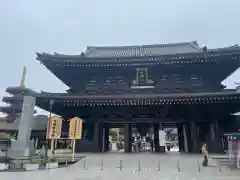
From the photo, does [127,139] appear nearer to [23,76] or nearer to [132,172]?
[132,172]

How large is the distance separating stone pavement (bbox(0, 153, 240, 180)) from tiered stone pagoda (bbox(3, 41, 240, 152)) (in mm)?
4361

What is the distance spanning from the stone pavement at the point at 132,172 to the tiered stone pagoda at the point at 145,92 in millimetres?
4361

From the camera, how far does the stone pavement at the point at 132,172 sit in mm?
10180

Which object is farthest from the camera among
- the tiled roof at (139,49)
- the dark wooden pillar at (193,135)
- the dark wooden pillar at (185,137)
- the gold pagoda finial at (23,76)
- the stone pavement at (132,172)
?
the gold pagoda finial at (23,76)

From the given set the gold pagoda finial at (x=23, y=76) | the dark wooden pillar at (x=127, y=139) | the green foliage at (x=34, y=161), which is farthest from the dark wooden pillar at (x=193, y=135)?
the gold pagoda finial at (x=23, y=76)

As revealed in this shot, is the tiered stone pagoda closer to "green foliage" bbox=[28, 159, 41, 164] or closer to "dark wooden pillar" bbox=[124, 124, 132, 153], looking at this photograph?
"dark wooden pillar" bbox=[124, 124, 132, 153]

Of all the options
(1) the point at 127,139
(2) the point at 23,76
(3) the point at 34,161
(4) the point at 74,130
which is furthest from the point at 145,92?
(2) the point at 23,76

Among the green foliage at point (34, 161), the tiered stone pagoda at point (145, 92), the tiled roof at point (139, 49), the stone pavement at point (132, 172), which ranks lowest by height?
the stone pavement at point (132, 172)

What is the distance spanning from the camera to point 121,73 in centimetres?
1938

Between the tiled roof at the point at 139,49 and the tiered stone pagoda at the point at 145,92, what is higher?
the tiled roof at the point at 139,49

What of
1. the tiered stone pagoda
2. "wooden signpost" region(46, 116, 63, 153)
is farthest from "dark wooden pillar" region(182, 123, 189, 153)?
"wooden signpost" region(46, 116, 63, 153)

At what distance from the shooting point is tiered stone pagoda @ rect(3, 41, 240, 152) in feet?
55.9

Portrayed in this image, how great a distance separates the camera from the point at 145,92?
18641 mm

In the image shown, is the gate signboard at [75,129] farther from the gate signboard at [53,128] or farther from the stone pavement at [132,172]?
the stone pavement at [132,172]
